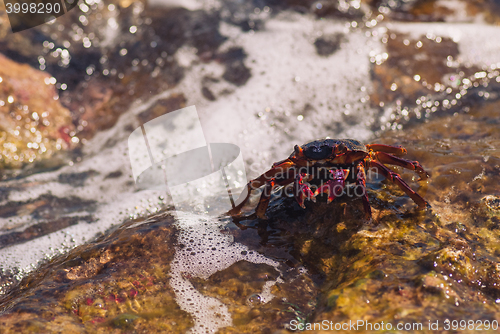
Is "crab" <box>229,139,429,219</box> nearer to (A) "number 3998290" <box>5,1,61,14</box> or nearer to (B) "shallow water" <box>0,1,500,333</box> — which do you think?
(B) "shallow water" <box>0,1,500,333</box>

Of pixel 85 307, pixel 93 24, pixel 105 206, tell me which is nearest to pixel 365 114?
pixel 105 206

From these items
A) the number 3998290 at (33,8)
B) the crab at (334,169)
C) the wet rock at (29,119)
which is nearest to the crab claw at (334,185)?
the crab at (334,169)

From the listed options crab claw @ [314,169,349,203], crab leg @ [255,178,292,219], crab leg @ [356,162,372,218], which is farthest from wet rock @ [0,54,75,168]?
crab leg @ [356,162,372,218]

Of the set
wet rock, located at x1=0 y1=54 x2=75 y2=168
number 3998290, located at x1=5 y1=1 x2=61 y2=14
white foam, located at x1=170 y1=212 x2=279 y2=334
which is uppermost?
number 3998290, located at x1=5 y1=1 x2=61 y2=14

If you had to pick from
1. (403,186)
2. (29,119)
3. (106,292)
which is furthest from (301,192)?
(29,119)

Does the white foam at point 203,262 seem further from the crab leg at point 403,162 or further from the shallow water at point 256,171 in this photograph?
the crab leg at point 403,162
